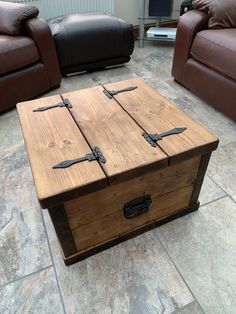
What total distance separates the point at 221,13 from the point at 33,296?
1915 mm

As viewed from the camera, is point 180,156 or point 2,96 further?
point 2,96

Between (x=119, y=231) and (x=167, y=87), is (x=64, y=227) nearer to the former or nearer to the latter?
(x=119, y=231)

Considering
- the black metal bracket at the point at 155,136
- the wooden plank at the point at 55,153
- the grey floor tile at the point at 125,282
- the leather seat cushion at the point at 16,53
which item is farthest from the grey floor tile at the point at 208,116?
the leather seat cushion at the point at 16,53

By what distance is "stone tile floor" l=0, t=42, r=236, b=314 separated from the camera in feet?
2.79

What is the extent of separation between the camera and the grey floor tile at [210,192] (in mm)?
1187

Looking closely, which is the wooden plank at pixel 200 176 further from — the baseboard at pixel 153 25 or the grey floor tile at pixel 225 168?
the baseboard at pixel 153 25

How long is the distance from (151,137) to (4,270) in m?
0.74

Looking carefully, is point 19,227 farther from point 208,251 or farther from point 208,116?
point 208,116

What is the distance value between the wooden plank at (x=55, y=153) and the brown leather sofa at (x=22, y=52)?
2.36ft

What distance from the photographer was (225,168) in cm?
135

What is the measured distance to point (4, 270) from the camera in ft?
3.12

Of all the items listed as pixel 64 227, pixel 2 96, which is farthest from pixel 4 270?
pixel 2 96

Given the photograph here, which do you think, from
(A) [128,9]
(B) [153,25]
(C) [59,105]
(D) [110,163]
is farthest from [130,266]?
(B) [153,25]

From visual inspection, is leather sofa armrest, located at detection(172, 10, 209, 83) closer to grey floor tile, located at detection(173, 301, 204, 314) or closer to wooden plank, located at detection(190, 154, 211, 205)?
wooden plank, located at detection(190, 154, 211, 205)
